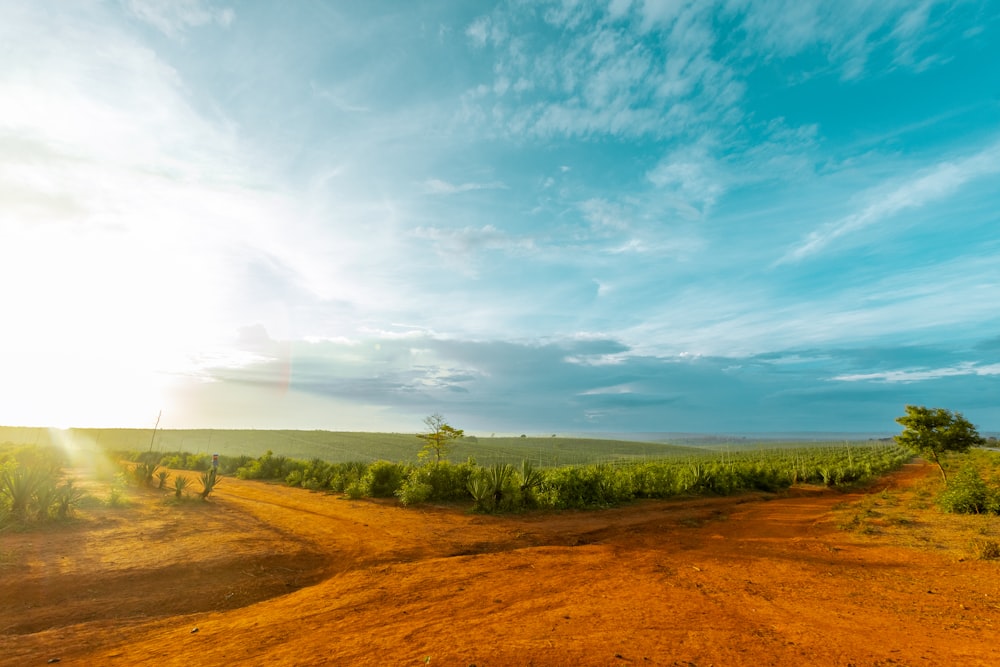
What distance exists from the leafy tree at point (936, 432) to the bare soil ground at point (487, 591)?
705 centimetres

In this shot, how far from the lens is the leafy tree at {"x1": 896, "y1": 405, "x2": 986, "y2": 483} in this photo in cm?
1761

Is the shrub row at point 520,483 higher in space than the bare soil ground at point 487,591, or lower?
higher

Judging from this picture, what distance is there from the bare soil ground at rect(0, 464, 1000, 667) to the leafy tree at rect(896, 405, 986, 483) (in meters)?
7.05

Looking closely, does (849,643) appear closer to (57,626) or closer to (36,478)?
(57,626)

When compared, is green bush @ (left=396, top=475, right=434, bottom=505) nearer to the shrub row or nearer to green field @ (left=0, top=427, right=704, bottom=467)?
the shrub row

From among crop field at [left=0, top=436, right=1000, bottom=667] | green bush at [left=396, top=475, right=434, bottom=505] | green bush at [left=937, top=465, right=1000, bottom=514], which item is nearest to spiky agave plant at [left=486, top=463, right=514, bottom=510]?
crop field at [left=0, top=436, right=1000, bottom=667]

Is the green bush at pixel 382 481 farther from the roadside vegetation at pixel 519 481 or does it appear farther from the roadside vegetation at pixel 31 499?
the roadside vegetation at pixel 31 499

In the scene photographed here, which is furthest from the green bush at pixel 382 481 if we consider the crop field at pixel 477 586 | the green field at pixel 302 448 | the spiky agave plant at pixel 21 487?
the green field at pixel 302 448

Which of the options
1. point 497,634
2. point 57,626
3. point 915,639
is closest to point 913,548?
point 915,639

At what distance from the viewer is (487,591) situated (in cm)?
710

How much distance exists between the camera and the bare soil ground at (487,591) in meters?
5.07

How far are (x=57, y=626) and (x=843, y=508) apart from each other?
21828 millimetres

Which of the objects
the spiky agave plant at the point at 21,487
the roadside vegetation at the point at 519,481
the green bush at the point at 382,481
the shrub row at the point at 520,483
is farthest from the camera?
the green bush at the point at 382,481

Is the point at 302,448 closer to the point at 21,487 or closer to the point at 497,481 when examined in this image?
the point at 21,487
